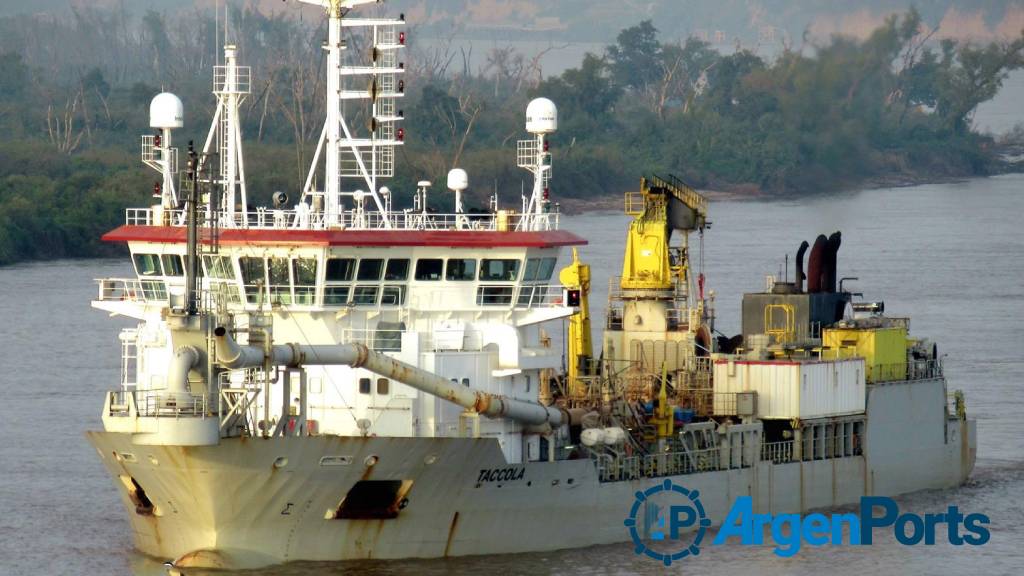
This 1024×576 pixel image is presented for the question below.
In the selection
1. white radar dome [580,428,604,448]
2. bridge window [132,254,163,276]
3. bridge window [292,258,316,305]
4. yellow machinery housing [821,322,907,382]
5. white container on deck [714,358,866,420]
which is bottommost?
white radar dome [580,428,604,448]

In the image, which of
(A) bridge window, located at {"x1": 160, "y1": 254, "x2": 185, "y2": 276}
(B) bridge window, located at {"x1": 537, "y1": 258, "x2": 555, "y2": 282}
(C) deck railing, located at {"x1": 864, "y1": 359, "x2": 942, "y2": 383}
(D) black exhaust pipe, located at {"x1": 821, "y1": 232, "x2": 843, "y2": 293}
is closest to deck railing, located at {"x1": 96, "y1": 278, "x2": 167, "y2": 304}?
(A) bridge window, located at {"x1": 160, "y1": 254, "x2": 185, "y2": 276}

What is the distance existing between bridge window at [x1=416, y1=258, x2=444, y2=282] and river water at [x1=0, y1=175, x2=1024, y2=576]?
4.89m

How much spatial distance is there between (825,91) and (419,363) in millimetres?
35444

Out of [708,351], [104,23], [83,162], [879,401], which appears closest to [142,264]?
[708,351]

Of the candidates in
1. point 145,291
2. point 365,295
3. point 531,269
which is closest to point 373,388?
point 365,295

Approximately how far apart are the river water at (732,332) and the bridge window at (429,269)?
16.1 ft

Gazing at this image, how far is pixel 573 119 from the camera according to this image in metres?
128

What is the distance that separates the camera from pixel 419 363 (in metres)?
38.3

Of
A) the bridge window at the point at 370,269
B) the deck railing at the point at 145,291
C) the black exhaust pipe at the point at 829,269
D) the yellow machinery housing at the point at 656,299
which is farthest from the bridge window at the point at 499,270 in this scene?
the black exhaust pipe at the point at 829,269

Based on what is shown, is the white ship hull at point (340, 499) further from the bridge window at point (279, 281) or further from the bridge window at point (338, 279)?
the bridge window at point (279, 281)

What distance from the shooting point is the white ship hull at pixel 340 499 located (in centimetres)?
3578

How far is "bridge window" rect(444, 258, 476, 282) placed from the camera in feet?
128

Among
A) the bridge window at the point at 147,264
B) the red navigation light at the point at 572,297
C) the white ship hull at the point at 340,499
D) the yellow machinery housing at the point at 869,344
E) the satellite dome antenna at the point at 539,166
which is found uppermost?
the satellite dome antenna at the point at 539,166

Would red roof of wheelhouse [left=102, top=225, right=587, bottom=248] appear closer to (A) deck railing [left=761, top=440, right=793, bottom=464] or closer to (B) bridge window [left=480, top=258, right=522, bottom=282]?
(B) bridge window [left=480, top=258, right=522, bottom=282]
